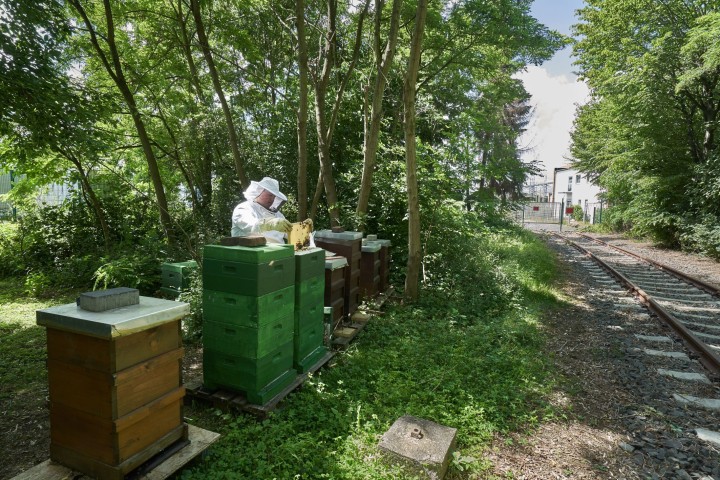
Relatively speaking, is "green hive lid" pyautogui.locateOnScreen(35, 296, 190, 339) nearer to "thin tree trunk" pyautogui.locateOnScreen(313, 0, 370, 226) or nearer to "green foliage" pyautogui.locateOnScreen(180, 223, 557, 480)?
"green foliage" pyautogui.locateOnScreen(180, 223, 557, 480)

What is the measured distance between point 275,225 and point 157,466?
9.18 feet

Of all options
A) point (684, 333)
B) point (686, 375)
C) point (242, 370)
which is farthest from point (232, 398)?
point (684, 333)

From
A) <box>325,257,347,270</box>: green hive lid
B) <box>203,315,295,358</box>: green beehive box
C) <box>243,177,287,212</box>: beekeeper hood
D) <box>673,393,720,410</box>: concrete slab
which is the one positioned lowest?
<box>673,393,720,410</box>: concrete slab

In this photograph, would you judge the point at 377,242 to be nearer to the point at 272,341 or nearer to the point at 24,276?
the point at 272,341

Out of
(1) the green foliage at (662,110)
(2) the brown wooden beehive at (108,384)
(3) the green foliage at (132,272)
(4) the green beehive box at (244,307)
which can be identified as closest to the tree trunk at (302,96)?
(3) the green foliage at (132,272)

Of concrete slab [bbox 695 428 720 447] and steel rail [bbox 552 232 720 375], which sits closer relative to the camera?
concrete slab [bbox 695 428 720 447]

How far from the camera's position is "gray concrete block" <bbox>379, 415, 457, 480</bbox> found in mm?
2875

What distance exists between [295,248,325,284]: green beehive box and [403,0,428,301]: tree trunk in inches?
113

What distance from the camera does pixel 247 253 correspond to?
3.44 metres

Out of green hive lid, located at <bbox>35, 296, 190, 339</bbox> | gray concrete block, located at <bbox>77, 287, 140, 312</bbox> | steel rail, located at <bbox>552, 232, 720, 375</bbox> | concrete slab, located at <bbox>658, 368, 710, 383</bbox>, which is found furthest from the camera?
steel rail, located at <bbox>552, 232, 720, 375</bbox>

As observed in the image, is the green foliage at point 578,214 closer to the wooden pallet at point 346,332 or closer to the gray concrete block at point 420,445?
the wooden pallet at point 346,332

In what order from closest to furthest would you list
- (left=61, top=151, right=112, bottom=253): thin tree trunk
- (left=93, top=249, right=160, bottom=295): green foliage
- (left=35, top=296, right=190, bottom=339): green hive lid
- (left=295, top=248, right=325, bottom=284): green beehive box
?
1. (left=35, top=296, right=190, bottom=339): green hive lid
2. (left=295, top=248, right=325, bottom=284): green beehive box
3. (left=93, top=249, right=160, bottom=295): green foliage
4. (left=61, top=151, right=112, bottom=253): thin tree trunk

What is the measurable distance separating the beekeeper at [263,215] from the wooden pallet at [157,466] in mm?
2401

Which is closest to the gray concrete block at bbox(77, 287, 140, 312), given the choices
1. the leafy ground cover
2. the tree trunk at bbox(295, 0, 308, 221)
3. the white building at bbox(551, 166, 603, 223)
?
the leafy ground cover
